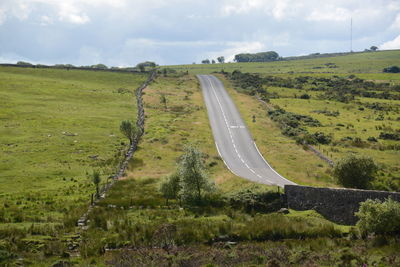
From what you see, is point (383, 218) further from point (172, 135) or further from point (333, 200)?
point (172, 135)

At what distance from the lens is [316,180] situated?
5475 centimetres

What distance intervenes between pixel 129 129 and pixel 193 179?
29.9 meters

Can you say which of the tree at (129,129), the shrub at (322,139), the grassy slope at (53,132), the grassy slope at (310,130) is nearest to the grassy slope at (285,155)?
the grassy slope at (310,130)

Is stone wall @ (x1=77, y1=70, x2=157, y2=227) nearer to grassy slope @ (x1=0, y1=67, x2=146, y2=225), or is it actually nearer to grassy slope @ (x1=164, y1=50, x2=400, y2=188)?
grassy slope @ (x1=0, y1=67, x2=146, y2=225)

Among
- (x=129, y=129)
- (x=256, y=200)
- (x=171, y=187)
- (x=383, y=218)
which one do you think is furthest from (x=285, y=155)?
(x=383, y=218)

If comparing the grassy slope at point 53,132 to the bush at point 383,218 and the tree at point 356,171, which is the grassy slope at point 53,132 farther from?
the tree at point 356,171

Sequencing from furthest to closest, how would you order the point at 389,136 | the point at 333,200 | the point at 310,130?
the point at 310,130 → the point at 389,136 → the point at 333,200

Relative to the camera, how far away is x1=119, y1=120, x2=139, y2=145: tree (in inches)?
2820

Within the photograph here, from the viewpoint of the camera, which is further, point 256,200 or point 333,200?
point 256,200

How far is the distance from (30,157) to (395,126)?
73.2 meters

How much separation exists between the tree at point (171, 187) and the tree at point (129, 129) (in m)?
27.1

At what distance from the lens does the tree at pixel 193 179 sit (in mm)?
44562

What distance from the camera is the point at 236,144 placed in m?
76.4

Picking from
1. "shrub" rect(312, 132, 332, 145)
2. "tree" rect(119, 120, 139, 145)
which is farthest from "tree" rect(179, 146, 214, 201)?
"shrub" rect(312, 132, 332, 145)
